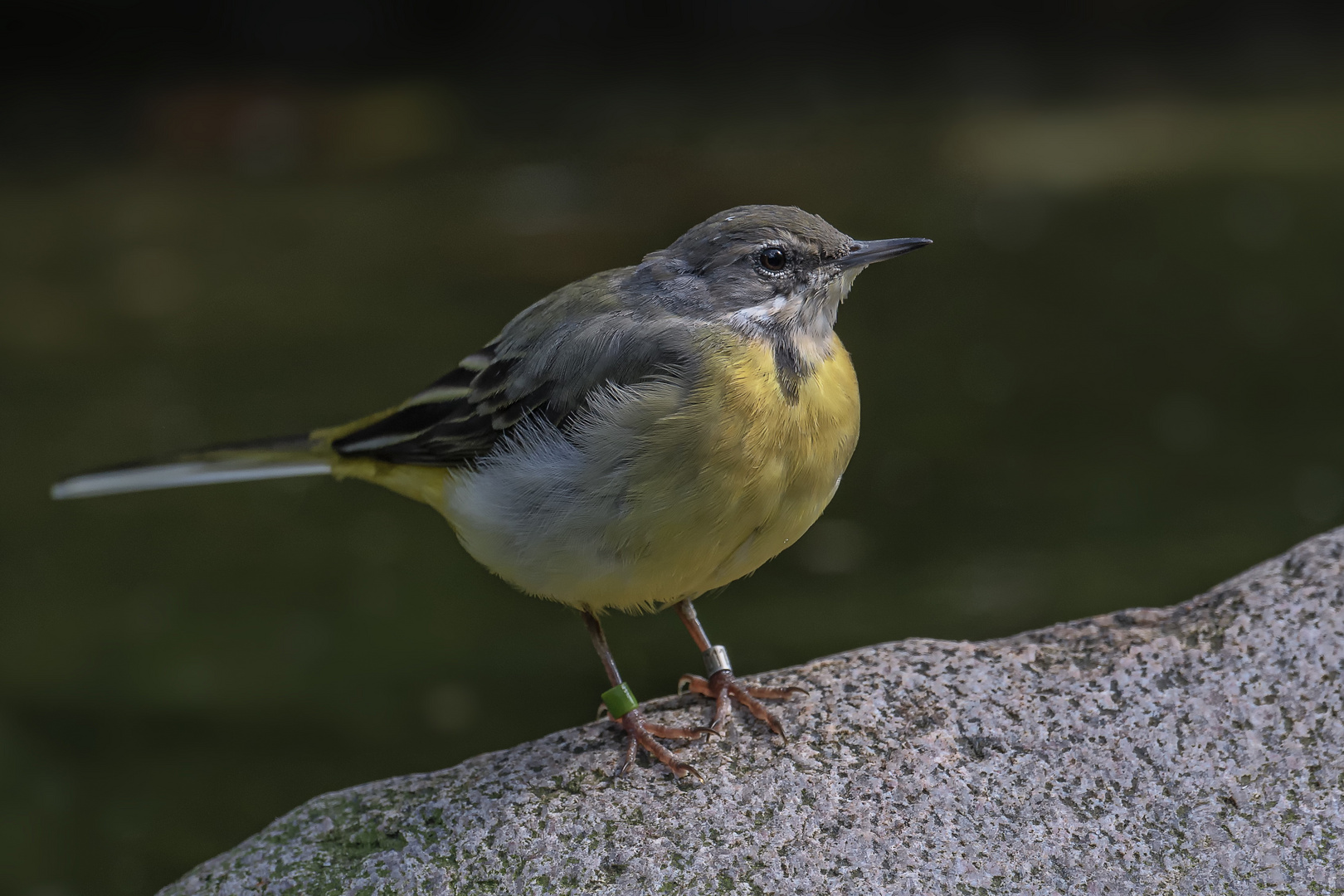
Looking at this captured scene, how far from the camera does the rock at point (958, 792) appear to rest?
385 cm

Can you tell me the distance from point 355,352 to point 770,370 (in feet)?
28.3

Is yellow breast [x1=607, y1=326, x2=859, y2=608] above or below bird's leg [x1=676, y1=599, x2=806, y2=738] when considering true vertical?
above

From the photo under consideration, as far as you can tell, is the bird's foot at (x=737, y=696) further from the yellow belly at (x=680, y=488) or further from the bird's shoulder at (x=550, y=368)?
the bird's shoulder at (x=550, y=368)

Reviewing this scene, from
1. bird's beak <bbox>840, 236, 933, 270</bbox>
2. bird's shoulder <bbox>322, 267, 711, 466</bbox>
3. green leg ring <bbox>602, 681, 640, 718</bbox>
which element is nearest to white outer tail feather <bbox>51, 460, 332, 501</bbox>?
bird's shoulder <bbox>322, 267, 711, 466</bbox>

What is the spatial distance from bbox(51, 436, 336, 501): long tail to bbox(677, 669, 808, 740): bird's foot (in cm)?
187

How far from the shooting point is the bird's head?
4.59 metres

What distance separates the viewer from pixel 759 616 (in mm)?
8367

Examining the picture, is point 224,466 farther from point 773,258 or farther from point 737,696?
point 773,258

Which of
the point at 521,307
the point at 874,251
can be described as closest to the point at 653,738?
the point at 874,251

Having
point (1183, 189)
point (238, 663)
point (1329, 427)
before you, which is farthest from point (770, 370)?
point (1183, 189)

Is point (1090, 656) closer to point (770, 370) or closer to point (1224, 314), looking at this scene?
point (770, 370)

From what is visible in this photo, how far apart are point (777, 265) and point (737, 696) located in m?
1.50

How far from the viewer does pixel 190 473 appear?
552 cm

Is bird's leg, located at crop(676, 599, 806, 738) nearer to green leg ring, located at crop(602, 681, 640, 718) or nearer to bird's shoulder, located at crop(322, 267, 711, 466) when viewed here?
green leg ring, located at crop(602, 681, 640, 718)
